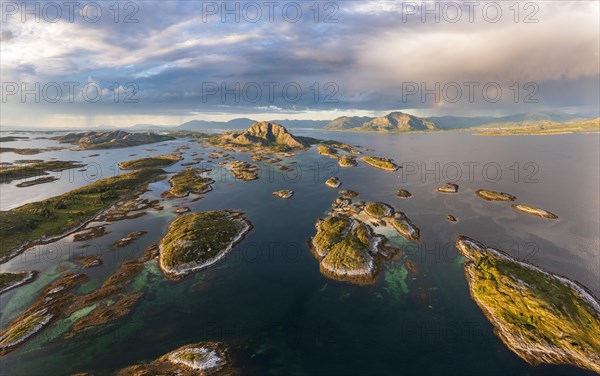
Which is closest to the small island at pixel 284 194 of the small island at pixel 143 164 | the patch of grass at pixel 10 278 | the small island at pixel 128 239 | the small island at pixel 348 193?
the small island at pixel 348 193

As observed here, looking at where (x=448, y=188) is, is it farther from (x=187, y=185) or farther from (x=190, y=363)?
(x=187, y=185)

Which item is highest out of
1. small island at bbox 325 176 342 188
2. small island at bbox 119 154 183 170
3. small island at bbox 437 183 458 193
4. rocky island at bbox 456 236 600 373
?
small island at bbox 119 154 183 170

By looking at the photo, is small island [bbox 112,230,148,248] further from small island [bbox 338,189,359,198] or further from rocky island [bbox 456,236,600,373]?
rocky island [bbox 456,236,600,373]

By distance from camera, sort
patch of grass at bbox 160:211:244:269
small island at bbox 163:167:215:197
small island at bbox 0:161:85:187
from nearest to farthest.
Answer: patch of grass at bbox 160:211:244:269, small island at bbox 163:167:215:197, small island at bbox 0:161:85:187

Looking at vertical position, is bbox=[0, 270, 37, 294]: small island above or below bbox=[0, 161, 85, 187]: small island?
below

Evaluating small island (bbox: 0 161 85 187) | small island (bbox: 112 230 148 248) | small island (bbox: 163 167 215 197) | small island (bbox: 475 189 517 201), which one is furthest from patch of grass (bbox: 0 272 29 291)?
small island (bbox: 475 189 517 201)

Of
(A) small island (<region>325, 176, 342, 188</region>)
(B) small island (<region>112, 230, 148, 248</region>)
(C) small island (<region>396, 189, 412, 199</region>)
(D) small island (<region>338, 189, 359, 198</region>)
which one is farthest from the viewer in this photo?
(A) small island (<region>325, 176, 342, 188</region>)

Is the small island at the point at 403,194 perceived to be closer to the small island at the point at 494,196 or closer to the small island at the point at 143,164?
the small island at the point at 494,196
